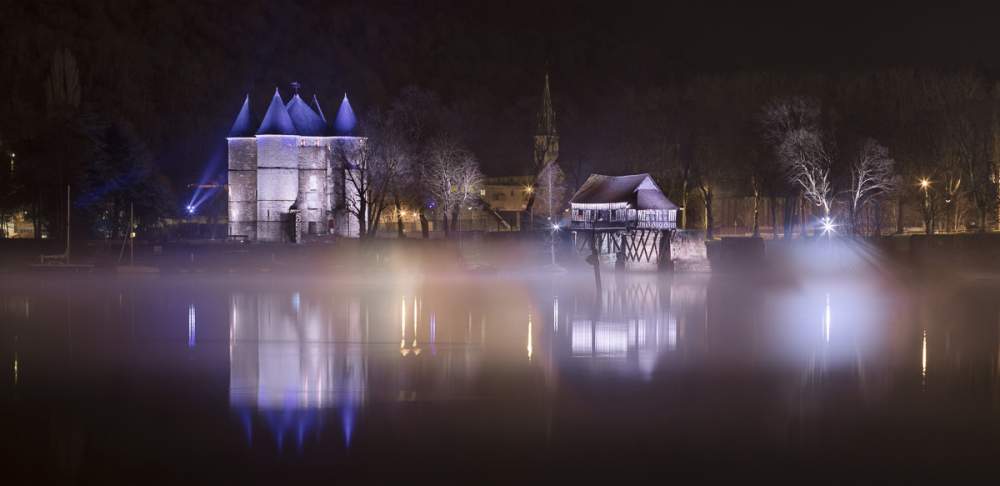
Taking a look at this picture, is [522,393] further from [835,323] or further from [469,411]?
[835,323]

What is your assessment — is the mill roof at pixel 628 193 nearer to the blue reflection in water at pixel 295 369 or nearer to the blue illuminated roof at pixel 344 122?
the blue illuminated roof at pixel 344 122

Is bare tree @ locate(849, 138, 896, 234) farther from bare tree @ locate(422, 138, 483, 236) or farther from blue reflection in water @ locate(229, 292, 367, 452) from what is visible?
blue reflection in water @ locate(229, 292, 367, 452)

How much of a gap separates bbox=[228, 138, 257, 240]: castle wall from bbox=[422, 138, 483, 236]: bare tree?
11.5 meters

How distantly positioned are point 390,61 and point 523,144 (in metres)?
37.8

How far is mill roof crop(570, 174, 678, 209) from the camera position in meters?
65.4

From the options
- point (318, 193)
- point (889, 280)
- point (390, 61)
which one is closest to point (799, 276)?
point (889, 280)

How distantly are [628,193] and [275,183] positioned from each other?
23.4 metres

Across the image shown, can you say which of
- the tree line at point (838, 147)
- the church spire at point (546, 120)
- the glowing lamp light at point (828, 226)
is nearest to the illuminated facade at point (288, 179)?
the tree line at point (838, 147)

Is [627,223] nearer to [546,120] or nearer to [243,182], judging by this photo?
[243,182]

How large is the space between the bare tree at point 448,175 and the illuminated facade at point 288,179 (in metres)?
4.81

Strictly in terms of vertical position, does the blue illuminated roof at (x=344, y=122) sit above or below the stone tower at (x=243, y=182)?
above

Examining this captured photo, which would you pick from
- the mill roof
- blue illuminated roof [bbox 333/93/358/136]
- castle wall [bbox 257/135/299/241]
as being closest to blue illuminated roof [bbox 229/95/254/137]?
castle wall [bbox 257/135/299/241]

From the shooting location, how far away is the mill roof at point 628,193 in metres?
65.4

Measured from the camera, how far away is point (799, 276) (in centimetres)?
5891
